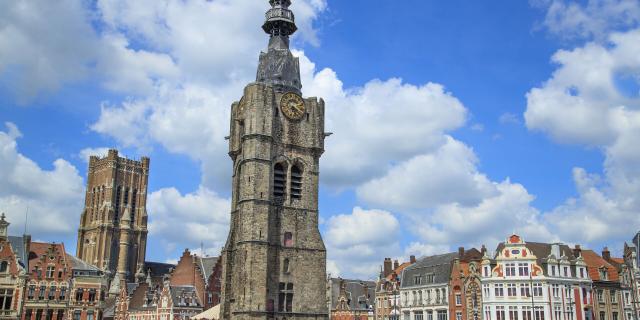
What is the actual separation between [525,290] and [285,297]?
21149 millimetres

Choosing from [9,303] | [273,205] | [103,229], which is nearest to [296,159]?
[273,205]

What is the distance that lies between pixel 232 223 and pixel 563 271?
28930mm

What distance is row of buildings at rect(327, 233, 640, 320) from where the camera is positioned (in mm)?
54500

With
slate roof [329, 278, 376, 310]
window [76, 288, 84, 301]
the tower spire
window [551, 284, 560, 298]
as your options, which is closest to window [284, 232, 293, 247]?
the tower spire

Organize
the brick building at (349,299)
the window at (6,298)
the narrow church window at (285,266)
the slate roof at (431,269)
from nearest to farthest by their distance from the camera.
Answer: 1. the narrow church window at (285,266)
2. the window at (6,298)
3. the slate roof at (431,269)
4. the brick building at (349,299)

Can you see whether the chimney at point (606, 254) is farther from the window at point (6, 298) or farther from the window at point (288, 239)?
the window at point (6, 298)

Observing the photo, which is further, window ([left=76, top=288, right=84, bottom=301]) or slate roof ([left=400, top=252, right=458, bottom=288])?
window ([left=76, top=288, right=84, bottom=301])

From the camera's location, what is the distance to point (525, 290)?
2153 inches

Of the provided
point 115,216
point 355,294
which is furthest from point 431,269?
point 115,216

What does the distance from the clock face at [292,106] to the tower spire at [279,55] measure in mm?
1029

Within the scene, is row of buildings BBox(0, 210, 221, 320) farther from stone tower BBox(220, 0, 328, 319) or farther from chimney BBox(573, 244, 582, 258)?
chimney BBox(573, 244, 582, 258)

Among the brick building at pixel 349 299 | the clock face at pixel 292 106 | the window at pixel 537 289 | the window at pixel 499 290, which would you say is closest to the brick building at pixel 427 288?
the window at pixel 499 290

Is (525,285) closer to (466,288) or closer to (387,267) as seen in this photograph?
(466,288)

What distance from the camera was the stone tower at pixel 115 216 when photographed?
11025 cm
